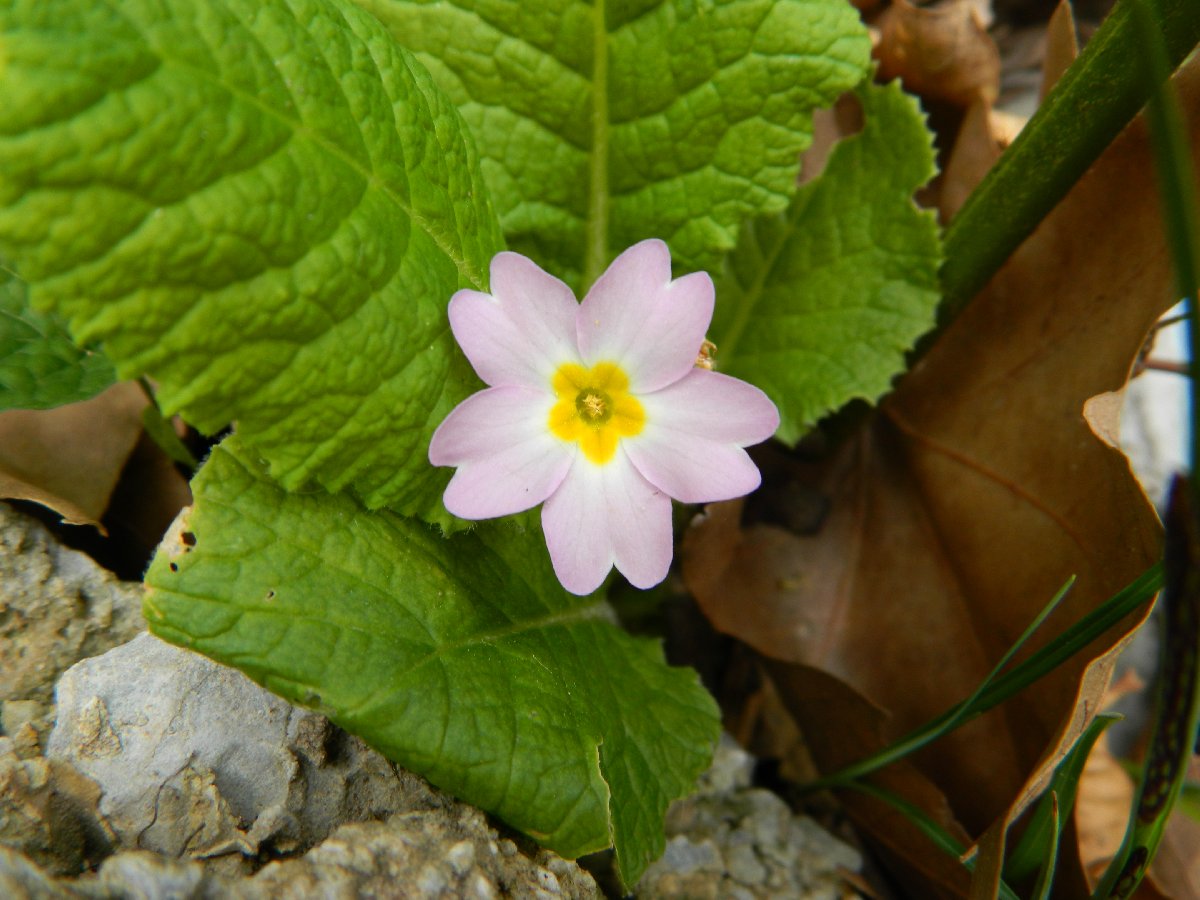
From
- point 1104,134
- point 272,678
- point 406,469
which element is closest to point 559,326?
point 406,469

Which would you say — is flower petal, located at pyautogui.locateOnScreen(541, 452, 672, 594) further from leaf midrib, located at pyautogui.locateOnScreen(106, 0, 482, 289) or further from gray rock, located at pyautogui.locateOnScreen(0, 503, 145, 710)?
gray rock, located at pyautogui.locateOnScreen(0, 503, 145, 710)

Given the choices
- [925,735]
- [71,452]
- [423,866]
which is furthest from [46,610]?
[925,735]

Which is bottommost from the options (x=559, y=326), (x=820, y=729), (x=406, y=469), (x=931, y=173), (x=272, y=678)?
(x=820, y=729)

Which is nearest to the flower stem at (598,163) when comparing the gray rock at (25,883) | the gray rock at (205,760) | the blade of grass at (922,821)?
the gray rock at (205,760)

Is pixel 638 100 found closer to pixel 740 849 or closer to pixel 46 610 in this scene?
pixel 46 610

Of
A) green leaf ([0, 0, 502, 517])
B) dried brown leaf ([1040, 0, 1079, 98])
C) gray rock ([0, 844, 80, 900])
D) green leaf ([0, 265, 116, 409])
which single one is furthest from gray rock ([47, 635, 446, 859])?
dried brown leaf ([1040, 0, 1079, 98])

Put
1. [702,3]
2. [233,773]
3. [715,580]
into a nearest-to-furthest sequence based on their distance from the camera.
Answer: [233,773] → [702,3] → [715,580]

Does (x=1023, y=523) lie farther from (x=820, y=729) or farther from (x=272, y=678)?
(x=272, y=678)
